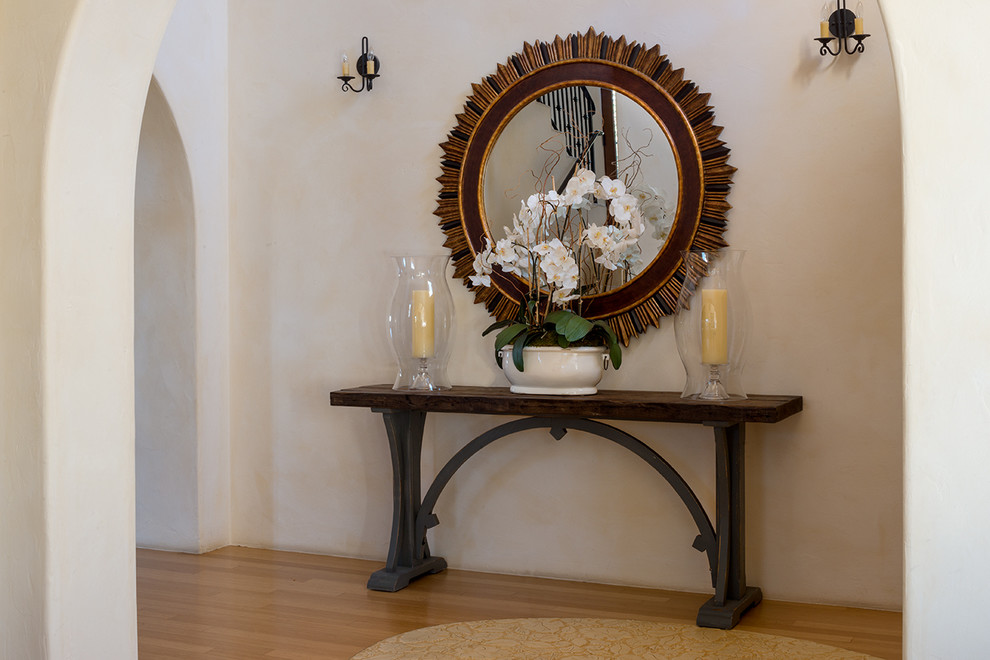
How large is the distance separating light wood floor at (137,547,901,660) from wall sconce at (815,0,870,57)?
1.79 meters

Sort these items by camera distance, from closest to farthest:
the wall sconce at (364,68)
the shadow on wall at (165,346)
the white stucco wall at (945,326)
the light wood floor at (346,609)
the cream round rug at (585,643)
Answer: the white stucco wall at (945,326) → the cream round rug at (585,643) → the light wood floor at (346,609) → the wall sconce at (364,68) → the shadow on wall at (165,346)

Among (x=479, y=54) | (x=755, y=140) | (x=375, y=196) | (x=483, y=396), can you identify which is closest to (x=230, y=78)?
(x=375, y=196)

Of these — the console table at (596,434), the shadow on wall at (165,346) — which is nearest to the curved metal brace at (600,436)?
the console table at (596,434)

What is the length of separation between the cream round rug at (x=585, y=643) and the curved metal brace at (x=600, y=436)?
301 millimetres

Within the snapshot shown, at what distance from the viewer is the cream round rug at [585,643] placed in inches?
102

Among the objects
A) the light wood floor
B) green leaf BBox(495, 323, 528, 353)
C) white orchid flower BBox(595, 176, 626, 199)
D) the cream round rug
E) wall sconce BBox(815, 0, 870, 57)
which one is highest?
wall sconce BBox(815, 0, 870, 57)

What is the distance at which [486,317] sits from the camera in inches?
138

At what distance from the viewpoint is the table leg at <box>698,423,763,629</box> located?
9.42ft

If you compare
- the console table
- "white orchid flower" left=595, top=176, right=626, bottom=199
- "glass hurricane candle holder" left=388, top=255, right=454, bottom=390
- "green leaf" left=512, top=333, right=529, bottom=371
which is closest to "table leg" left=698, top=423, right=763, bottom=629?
the console table

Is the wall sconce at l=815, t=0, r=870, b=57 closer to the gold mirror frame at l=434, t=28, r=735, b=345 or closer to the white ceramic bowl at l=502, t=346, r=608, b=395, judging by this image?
the gold mirror frame at l=434, t=28, r=735, b=345

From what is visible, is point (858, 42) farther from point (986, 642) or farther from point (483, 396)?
point (986, 642)

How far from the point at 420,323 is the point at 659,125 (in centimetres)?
107

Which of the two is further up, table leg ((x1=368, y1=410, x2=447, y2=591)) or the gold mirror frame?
the gold mirror frame

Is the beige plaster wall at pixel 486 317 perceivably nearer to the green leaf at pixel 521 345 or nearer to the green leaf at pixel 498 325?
the green leaf at pixel 498 325
